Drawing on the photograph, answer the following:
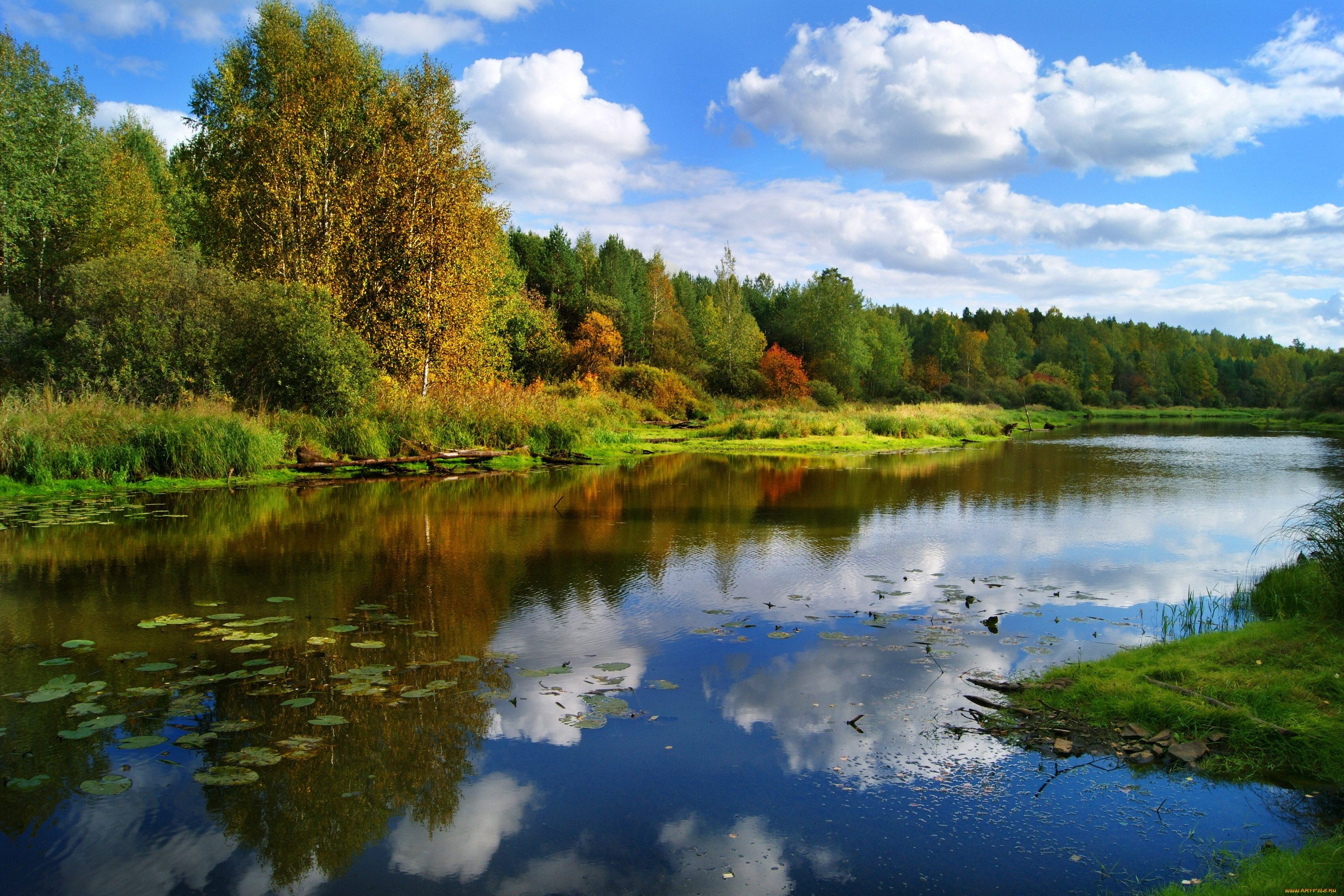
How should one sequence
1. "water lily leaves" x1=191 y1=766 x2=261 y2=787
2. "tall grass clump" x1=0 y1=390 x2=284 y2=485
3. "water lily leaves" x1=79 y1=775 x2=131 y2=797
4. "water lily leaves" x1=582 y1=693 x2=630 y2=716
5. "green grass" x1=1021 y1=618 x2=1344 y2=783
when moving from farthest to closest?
"tall grass clump" x1=0 y1=390 x2=284 y2=485 → "water lily leaves" x1=582 y1=693 x2=630 y2=716 → "green grass" x1=1021 y1=618 x2=1344 y2=783 → "water lily leaves" x1=191 y1=766 x2=261 y2=787 → "water lily leaves" x1=79 y1=775 x2=131 y2=797

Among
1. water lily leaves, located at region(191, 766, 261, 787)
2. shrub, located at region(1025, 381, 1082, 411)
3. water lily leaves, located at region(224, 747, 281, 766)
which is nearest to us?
water lily leaves, located at region(191, 766, 261, 787)

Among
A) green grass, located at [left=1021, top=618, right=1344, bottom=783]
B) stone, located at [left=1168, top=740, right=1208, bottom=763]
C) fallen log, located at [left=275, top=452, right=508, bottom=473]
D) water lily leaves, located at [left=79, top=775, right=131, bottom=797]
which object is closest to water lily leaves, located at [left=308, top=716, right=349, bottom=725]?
water lily leaves, located at [left=79, top=775, right=131, bottom=797]

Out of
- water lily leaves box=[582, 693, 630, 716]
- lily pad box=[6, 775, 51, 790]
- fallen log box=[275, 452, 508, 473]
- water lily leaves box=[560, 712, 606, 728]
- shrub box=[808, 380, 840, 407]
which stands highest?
shrub box=[808, 380, 840, 407]

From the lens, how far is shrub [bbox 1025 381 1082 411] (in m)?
80.6

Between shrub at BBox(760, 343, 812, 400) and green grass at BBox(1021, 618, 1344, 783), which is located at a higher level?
shrub at BBox(760, 343, 812, 400)

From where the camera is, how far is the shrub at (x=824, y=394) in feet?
188

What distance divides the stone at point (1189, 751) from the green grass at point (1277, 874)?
3.32ft

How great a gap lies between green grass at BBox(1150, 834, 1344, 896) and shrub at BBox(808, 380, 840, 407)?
175ft

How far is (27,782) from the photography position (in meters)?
4.63

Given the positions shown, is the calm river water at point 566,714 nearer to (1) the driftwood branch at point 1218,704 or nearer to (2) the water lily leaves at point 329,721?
(2) the water lily leaves at point 329,721

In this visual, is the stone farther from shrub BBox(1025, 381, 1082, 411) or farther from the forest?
shrub BBox(1025, 381, 1082, 411)

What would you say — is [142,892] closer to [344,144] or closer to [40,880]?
[40,880]

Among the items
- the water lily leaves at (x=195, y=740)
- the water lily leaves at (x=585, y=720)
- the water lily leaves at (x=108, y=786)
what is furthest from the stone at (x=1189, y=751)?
the water lily leaves at (x=108, y=786)

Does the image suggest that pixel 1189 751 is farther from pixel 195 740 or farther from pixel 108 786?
pixel 108 786
